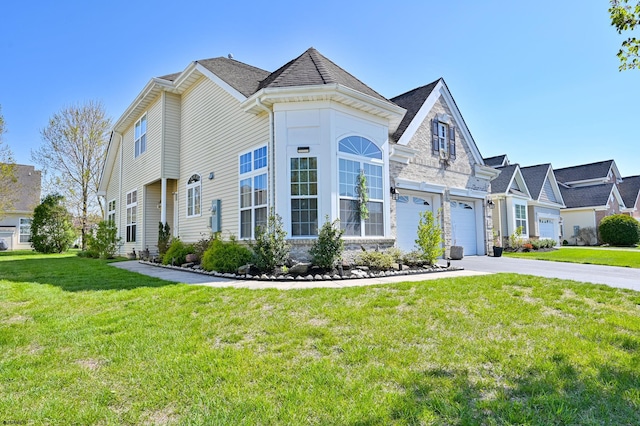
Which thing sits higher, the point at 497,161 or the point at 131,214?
the point at 497,161

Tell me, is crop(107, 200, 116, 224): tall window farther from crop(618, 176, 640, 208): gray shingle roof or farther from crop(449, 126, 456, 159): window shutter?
crop(618, 176, 640, 208): gray shingle roof

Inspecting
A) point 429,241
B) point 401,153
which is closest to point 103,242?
point 401,153

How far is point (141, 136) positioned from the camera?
16.5 meters

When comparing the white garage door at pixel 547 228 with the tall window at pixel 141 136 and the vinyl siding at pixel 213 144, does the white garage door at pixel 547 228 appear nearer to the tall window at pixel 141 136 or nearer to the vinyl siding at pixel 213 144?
the vinyl siding at pixel 213 144

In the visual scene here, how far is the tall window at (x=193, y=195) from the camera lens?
1309 centimetres

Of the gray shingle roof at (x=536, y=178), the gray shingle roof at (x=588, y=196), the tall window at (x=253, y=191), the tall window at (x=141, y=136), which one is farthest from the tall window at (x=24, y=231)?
the gray shingle roof at (x=588, y=196)

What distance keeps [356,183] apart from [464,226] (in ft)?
23.7

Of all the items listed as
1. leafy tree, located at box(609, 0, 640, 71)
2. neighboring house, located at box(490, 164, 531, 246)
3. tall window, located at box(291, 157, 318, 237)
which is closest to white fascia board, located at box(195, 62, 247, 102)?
tall window, located at box(291, 157, 318, 237)

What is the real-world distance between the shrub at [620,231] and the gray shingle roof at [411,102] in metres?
19.8

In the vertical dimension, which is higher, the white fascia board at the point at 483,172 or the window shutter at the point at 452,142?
the window shutter at the point at 452,142

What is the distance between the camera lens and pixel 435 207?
1330 centimetres

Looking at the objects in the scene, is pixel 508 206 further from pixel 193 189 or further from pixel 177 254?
pixel 177 254

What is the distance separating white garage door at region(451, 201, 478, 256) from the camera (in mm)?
14188

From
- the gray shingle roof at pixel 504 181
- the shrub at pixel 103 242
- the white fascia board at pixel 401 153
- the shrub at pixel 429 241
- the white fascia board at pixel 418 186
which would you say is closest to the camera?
the shrub at pixel 429 241
